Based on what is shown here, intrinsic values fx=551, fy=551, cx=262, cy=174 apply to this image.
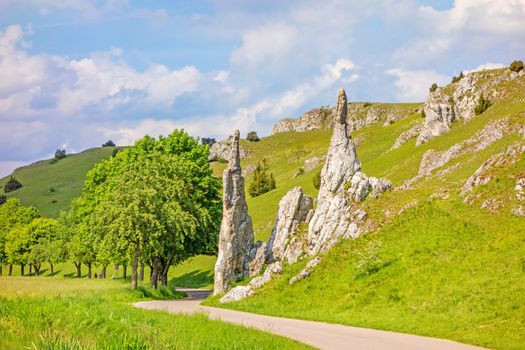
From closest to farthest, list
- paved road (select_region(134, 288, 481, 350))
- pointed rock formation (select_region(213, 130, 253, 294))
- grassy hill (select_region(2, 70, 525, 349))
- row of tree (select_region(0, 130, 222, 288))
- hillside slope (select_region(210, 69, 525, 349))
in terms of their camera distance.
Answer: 1. paved road (select_region(134, 288, 481, 350))
2. grassy hill (select_region(2, 70, 525, 349))
3. hillside slope (select_region(210, 69, 525, 349))
4. pointed rock formation (select_region(213, 130, 253, 294))
5. row of tree (select_region(0, 130, 222, 288))

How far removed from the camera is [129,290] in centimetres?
4862

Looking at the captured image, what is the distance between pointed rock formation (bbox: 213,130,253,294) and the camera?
50.6m

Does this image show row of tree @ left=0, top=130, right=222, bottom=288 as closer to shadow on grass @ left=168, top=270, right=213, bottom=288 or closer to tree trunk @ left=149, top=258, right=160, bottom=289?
tree trunk @ left=149, top=258, right=160, bottom=289

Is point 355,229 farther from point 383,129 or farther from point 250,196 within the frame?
point 383,129

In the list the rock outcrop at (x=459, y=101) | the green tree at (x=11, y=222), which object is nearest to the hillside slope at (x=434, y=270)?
the rock outcrop at (x=459, y=101)

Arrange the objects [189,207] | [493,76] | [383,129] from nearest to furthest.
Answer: [189,207], [493,76], [383,129]

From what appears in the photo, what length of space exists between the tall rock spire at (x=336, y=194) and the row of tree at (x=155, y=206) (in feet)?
41.3

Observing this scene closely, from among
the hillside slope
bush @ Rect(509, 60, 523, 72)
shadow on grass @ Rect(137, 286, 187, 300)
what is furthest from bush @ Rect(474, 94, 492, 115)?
shadow on grass @ Rect(137, 286, 187, 300)

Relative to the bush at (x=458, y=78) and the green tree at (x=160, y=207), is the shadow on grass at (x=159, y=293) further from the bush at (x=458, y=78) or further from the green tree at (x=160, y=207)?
the bush at (x=458, y=78)

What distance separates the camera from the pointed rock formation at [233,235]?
50.6 m

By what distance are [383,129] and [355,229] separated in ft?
326

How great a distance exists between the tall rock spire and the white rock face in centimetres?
280

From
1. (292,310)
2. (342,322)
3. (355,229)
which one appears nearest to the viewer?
(342,322)

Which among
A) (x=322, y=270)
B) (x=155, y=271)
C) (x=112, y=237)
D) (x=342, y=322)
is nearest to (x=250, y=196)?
(x=155, y=271)
